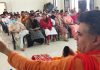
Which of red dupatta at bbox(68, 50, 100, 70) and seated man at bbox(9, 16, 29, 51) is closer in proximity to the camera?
red dupatta at bbox(68, 50, 100, 70)


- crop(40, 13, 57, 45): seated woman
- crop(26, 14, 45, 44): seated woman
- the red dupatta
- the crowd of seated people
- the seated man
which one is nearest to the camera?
the red dupatta

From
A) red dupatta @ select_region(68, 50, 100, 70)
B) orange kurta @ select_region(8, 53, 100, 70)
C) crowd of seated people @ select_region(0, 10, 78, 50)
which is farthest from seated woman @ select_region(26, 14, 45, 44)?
red dupatta @ select_region(68, 50, 100, 70)

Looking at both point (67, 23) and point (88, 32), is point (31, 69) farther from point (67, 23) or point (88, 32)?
point (67, 23)

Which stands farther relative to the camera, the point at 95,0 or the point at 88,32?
the point at 95,0

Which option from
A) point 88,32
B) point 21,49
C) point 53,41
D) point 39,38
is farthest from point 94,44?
point 53,41

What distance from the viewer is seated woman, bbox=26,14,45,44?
757 centimetres

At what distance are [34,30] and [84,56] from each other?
22.6 feet

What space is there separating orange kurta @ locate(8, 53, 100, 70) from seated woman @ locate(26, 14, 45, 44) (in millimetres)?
6518

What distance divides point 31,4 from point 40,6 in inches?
26.1

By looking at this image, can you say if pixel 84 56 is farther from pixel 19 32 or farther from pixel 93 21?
pixel 19 32

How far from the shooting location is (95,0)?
12.8 meters

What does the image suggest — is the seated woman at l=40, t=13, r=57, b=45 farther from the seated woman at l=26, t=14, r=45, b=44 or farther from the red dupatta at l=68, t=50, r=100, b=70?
the red dupatta at l=68, t=50, r=100, b=70

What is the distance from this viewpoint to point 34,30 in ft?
25.5

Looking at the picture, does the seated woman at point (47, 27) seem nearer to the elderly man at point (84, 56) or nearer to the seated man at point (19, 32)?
the seated man at point (19, 32)
